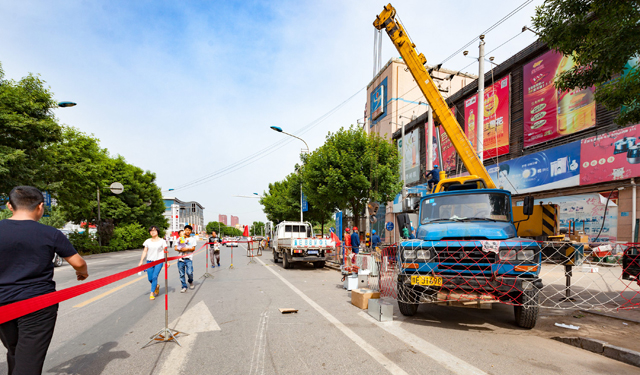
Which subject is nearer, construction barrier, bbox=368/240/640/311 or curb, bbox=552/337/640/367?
curb, bbox=552/337/640/367

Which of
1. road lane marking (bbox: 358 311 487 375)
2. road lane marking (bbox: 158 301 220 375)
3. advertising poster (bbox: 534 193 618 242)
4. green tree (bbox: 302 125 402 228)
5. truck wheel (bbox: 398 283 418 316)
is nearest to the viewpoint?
road lane marking (bbox: 358 311 487 375)

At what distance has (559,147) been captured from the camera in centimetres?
1548

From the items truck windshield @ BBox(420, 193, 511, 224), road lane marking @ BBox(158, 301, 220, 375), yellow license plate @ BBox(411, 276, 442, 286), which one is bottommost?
road lane marking @ BBox(158, 301, 220, 375)

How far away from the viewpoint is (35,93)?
1984 centimetres

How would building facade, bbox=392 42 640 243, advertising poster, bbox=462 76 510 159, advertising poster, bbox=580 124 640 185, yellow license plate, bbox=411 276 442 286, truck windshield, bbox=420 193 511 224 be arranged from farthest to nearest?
advertising poster, bbox=462 76 510 159
building facade, bbox=392 42 640 243
advertising poster, bbox=580 124 640 185
truck windshield, bbox=420 193 511 224
yellow license plate, bbox=411 276 442 286

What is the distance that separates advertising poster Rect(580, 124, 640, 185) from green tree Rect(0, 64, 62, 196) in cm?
2608

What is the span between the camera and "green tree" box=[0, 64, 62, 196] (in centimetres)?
1720

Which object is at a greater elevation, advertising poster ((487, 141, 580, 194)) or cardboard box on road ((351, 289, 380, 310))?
advertising poster ((487, 141, 580, 194))

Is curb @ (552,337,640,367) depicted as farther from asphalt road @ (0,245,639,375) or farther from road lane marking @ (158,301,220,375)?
road lane marking @ (158,301,220,375)

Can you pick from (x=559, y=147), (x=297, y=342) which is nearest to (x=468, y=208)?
(x=297, y=342)

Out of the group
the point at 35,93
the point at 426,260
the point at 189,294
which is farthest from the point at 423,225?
the point at 35,93

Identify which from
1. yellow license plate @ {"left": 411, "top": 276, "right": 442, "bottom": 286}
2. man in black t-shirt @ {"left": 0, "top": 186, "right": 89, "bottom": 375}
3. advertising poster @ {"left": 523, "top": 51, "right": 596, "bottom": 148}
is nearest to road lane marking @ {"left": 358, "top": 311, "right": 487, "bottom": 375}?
yellow license plate @ {"left": 411, "top": 276, "right": 442, "bottom": 286}

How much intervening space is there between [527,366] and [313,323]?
3137 millimetres

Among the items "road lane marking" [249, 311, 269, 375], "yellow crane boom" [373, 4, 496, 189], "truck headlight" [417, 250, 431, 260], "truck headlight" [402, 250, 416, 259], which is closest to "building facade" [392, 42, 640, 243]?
"yellow crane boom" [373, 4, 496, 189]
